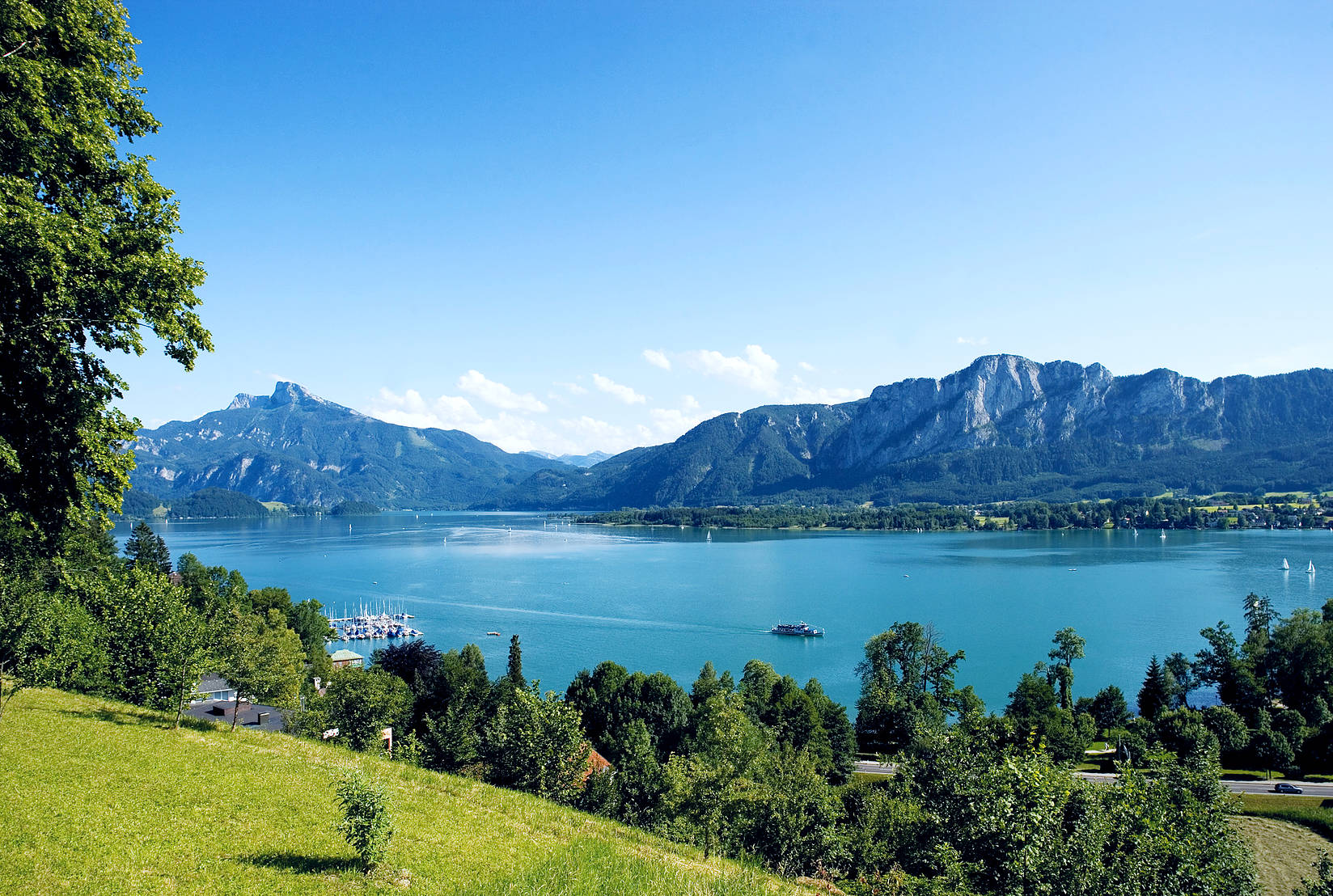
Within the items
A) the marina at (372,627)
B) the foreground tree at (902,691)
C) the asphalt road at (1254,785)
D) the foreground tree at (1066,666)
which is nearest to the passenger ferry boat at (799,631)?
the foreground tree at (902,691)

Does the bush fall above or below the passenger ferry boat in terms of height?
above

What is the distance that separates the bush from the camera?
28.0 feet

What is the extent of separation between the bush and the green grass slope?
277 millimetres

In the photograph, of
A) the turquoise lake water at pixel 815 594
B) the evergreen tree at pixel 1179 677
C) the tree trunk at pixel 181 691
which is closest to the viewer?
the tree trunk at pixel 181 691

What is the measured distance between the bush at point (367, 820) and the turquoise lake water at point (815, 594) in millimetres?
45283

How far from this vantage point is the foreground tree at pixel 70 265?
7.84 m

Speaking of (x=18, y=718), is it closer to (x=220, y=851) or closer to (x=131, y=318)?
(x=220, y=851)

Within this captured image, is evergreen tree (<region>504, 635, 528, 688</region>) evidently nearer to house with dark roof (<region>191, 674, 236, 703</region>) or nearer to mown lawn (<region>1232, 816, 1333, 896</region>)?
house with dark roof (<region>191, 674, 236, 703</region>)

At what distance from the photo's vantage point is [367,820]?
863 cm

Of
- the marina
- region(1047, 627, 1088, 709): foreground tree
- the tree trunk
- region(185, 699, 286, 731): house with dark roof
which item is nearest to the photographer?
the tree trunk

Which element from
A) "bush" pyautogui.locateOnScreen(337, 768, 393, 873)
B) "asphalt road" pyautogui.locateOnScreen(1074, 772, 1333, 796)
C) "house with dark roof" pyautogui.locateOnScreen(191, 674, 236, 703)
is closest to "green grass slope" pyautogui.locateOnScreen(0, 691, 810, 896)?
"bush" pyautogui.locateOnScreen(337, 768, 393, 873)

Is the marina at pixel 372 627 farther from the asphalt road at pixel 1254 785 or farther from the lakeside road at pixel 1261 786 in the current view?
the lakeside road at pixel 1261 786

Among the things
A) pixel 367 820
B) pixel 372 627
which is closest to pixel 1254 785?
pixel 367 820

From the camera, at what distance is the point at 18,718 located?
42.4ft
